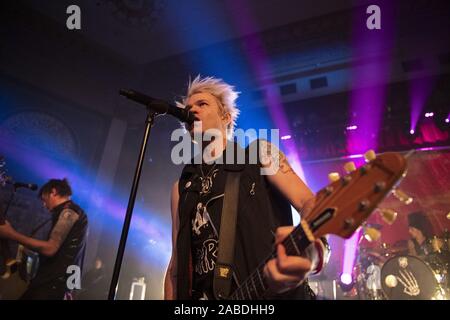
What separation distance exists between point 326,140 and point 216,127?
18.5 feet

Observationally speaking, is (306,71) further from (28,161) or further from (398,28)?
(28,161)

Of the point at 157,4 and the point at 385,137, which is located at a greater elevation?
the point at 157,4

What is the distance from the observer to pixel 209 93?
274 centimetres

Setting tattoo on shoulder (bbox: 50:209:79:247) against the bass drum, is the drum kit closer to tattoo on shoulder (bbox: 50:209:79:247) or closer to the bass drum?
the bass drum

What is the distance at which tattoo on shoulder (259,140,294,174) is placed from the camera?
178 cm

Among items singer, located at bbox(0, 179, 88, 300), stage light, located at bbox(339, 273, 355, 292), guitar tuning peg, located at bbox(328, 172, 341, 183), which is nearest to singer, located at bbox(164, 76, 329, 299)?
guitar tuning peg, located at bbox(328, 172, 341, 183)

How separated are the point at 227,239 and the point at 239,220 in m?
0.14

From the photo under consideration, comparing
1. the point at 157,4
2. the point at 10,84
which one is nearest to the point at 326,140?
the point at 157,4

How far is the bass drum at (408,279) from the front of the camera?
483cm

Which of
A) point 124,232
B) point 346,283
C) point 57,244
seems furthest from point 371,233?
point 346,283

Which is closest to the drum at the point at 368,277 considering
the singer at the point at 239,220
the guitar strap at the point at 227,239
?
the singer at the point at 239,220

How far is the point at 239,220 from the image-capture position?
5.97 feet

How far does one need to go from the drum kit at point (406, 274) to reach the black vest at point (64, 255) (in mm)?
4812

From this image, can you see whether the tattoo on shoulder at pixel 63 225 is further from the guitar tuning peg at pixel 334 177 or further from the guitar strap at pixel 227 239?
the guitar tuning peg at pixel 334 177
